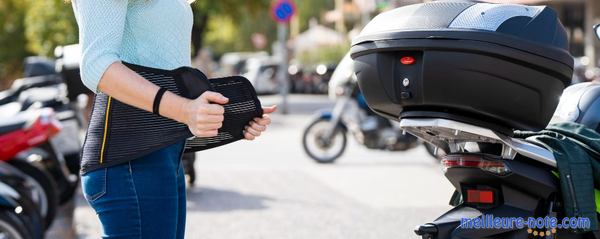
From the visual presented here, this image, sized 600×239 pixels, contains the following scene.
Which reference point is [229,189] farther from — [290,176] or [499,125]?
[499,125]

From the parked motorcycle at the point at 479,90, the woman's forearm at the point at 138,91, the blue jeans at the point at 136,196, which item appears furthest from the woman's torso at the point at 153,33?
the parked motorcycle at the point at 479,90

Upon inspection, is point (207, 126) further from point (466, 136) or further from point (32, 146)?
point (32, 146)

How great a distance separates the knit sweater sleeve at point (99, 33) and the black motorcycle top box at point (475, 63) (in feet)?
3.75

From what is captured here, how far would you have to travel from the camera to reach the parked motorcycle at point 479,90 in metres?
3.24

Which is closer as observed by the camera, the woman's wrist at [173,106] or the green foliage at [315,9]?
the woman's wrist at [173,106]

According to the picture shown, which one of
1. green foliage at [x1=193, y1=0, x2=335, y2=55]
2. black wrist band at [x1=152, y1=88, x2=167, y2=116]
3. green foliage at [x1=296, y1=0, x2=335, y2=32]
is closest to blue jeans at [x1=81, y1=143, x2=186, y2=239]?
black wrist band at [x1=152, y1=88, x2=167, y2=116]

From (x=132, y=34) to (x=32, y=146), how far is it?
13.7 ft

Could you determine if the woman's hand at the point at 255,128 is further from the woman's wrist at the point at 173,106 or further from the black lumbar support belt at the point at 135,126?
the woman's wrist at the point at 173,106

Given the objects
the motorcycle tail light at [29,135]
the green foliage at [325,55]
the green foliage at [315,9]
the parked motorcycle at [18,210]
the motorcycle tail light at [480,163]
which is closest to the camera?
the motorcycle tail light at [480,163]

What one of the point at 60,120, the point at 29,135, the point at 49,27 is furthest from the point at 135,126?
the point at 49,27

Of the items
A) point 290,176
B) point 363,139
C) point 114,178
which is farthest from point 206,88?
point 363,139

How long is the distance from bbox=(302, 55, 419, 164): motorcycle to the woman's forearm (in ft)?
29.9

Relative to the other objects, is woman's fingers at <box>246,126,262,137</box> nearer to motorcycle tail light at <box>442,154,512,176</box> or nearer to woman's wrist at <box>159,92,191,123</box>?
woman's wrist at <box>159,92,191,123</box>

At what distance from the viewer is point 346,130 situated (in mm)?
11836
